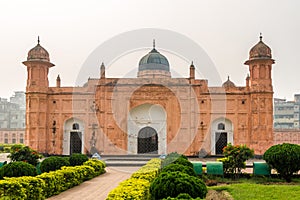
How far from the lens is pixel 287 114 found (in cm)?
6319

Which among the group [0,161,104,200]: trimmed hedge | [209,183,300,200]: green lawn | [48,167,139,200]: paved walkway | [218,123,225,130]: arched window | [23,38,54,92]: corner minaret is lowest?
[48,167,139,200]: paved walkway

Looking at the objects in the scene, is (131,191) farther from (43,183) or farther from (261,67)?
(261,67)

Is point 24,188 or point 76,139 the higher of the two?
point 76,139

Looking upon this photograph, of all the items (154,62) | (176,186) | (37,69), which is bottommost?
(176,186)

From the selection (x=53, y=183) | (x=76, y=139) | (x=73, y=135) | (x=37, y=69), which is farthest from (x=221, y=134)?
(x=53, y=183)

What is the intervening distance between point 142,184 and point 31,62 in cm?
1794

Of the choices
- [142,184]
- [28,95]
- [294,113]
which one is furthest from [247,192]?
[294,113]

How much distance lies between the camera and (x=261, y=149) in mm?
23594

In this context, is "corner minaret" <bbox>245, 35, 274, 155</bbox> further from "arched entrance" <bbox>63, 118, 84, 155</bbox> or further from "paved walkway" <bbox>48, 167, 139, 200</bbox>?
"paved walkway" <bbox>48, 167, 139, 200</bbox>

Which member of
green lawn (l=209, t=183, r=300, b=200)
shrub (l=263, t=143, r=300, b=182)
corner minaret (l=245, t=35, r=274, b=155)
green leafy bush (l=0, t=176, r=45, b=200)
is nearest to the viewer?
green leafy bush (l=0, t=176, r=45, b=200)

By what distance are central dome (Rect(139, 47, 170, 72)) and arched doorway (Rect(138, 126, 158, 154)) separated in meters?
4.57

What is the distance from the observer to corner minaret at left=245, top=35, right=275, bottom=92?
78.9 ft

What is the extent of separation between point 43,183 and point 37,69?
53.3 ft

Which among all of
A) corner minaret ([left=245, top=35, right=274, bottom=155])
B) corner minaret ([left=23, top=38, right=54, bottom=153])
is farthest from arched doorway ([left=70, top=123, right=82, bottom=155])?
corner minaret ([left=245, top=35, right=274, bottom=155])
